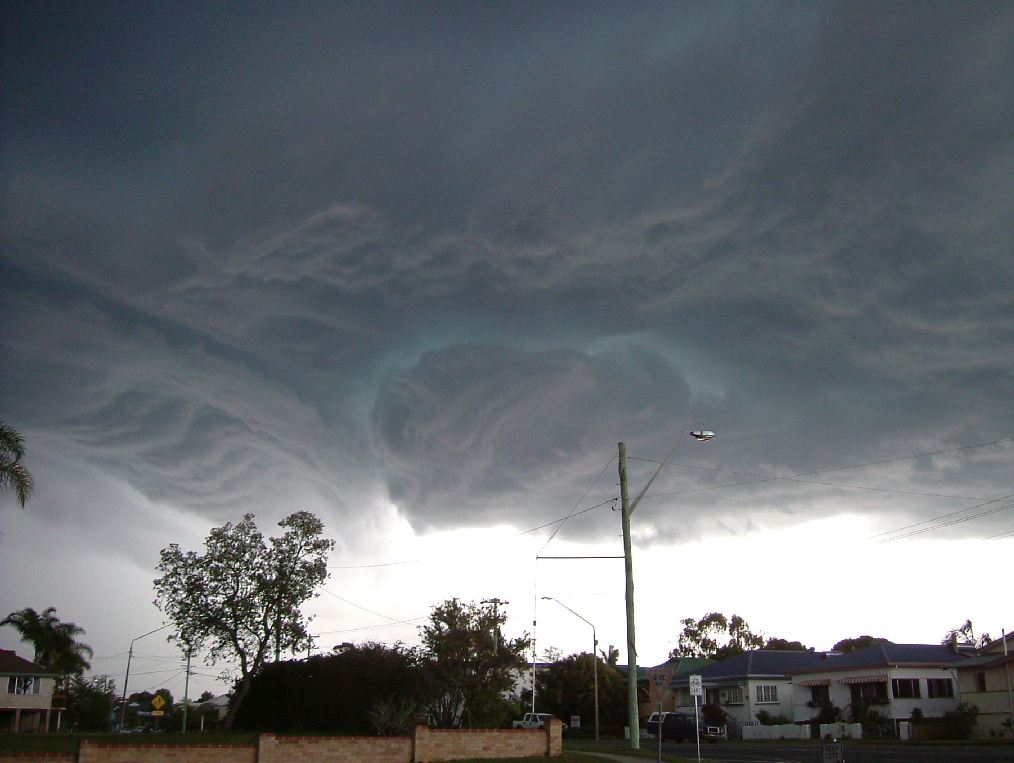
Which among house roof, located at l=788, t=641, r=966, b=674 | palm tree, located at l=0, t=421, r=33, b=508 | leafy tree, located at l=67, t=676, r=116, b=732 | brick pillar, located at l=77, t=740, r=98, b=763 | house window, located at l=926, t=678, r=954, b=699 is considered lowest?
leafy tree, located at l=67, t=676, r=116, b=732

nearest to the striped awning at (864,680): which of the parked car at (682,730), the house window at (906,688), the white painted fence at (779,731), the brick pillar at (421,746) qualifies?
the house window at (906,688)

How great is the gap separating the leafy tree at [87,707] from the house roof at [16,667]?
29943 millimetres

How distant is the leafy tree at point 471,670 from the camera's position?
35688mm

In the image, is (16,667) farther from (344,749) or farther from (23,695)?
(344,749)

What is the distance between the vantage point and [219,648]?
1882 inches

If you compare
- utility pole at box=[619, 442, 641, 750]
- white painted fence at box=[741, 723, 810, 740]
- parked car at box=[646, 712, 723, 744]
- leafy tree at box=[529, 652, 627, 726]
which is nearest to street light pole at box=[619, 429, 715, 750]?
utility pole at box=[619, 442, 641, 750]

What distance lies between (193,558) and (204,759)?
Result: 26065 mm

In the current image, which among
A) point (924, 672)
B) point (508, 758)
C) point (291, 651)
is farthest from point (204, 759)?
point (924, 672)

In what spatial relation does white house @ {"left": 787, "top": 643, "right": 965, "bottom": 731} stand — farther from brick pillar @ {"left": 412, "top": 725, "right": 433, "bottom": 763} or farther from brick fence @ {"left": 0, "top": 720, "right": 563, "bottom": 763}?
brick pillar @ {"left": 412, "top": 725, "right": 433, "bottom": 763}

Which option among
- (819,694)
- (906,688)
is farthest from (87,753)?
(819,694)

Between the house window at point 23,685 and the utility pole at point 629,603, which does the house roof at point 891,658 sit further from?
the house window at point 23,685

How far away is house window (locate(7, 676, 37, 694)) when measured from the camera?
68.2 m

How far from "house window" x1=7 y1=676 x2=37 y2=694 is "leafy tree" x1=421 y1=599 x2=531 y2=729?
4834 cm

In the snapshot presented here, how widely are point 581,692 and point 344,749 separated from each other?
5162 cm
